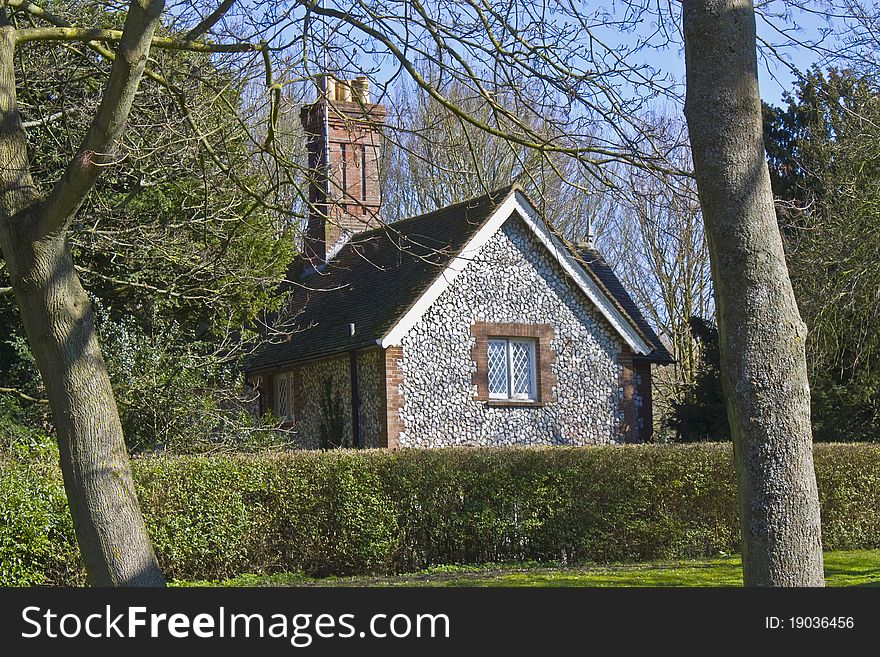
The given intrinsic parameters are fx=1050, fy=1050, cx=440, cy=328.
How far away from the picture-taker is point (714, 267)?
5.98 m

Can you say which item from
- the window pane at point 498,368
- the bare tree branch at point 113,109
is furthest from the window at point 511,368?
the bare tree branch at point 113,109

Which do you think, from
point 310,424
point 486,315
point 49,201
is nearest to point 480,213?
point 486,315

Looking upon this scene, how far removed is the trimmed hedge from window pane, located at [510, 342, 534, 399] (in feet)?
17.8

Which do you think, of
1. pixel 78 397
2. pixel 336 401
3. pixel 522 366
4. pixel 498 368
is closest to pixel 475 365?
pixel 498 368

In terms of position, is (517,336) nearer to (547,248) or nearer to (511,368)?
(511,368)

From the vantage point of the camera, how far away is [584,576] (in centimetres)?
1419

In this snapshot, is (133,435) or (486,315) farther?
(486,315)

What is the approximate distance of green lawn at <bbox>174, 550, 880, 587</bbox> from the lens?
13297mm

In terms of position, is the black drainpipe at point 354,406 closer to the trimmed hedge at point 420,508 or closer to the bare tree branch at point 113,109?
the trimmed hedge at point 420,508

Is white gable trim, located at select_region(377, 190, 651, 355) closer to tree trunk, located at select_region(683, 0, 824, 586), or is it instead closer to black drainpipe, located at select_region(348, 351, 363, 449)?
black drainpipe, located at select_region(348, 351, 363, 449)

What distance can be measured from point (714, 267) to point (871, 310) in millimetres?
12108

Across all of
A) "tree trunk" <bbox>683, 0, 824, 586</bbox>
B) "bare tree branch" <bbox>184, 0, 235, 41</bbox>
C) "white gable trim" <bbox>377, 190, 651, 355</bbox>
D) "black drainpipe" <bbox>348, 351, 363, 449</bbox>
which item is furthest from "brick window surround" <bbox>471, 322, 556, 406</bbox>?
"tree trunk" <bbox>683, 0, 824, 586</bbox>
